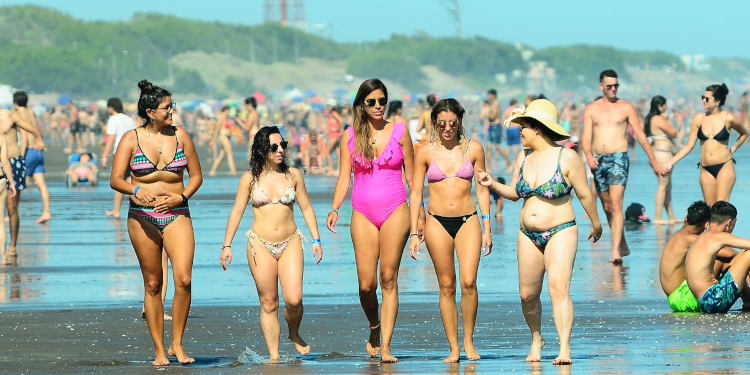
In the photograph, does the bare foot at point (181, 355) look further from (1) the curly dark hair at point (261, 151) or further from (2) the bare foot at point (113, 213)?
(2) the bare foot at point (113, 213)

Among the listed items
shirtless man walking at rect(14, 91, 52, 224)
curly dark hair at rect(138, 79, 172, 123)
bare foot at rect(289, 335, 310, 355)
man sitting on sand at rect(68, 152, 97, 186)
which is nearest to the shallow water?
bare foot at rect(289, 335, 310, 355)

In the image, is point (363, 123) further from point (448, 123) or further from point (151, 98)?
point (151, 98)

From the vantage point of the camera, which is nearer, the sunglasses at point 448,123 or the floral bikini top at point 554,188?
the floral bikini top at point 554,188

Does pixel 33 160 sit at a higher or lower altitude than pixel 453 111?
lower

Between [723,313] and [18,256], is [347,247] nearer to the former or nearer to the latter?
[18,256]

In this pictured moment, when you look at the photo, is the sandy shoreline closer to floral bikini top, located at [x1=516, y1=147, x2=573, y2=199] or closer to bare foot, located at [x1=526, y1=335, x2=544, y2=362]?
bare foot, located at [x1=526, y1=335, x2=544, y2=362]

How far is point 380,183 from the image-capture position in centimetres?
972

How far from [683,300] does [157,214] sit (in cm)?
425

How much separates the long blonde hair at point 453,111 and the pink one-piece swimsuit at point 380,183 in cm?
22

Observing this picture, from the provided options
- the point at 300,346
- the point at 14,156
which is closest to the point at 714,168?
the point at 14,156

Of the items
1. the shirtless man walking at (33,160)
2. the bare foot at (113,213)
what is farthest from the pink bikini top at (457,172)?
the bare foot at (113,213)

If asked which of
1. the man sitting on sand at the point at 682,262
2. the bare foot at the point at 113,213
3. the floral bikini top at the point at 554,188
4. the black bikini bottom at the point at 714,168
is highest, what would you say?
the floral bikini top at the point at 554,188

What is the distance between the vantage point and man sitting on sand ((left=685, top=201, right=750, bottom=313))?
1131 centimetres

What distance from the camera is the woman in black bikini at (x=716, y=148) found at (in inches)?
650
